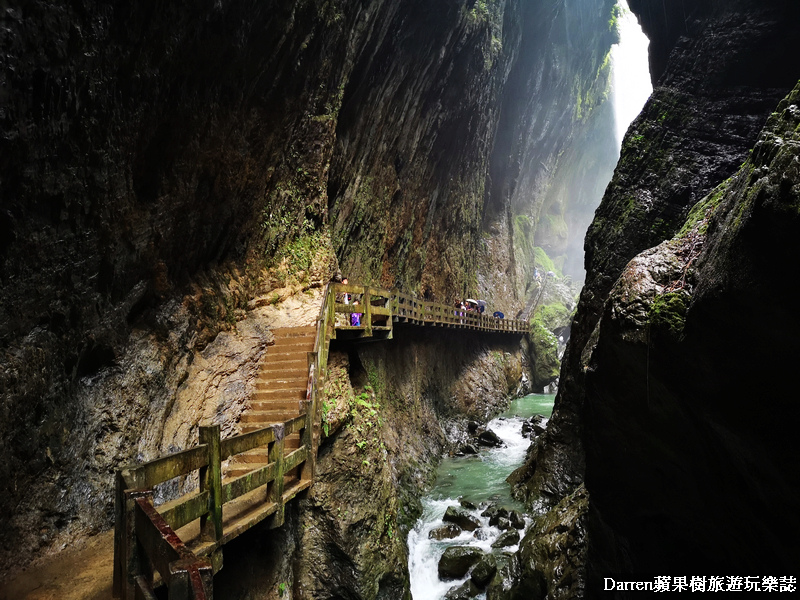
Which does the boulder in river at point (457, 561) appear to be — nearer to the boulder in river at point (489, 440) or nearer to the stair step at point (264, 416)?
the stair step at point (264, 416)

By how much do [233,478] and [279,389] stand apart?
8.96 ft

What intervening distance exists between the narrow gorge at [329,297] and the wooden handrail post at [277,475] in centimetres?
16

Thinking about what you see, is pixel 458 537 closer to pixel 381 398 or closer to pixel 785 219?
pixel 381 398

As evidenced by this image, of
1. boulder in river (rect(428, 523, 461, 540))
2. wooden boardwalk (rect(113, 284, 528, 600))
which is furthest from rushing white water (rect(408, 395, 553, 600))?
wooden boardwalk (rect(113, 284, 528, 600))

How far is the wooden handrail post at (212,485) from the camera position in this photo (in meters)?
4.75

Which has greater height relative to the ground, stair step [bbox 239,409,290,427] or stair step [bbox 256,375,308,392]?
stair step [bbox 256,375,308,392]

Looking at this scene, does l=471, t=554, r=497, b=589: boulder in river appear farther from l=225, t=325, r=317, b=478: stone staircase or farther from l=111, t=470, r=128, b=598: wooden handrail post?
l=111, t=470, r=128, b=598: wooden handrail post

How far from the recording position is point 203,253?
959 centimetres

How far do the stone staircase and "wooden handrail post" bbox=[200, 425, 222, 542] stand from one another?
2.16 meters

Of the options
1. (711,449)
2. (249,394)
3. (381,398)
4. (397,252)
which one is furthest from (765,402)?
(397,252)

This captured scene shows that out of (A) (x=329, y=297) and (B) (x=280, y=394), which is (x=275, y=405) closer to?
(B) (x=280, y=394)

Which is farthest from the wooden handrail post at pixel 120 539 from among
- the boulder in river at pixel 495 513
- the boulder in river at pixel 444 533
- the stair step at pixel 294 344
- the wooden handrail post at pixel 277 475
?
the boulder in river at pixel 495 513

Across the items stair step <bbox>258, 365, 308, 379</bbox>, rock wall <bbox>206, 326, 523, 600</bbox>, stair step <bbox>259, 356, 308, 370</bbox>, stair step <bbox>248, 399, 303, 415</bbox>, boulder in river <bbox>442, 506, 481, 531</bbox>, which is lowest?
boulder in river <bbox>442, 506, 481, 531</bbox>

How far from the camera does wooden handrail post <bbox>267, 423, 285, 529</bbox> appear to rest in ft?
20.0
